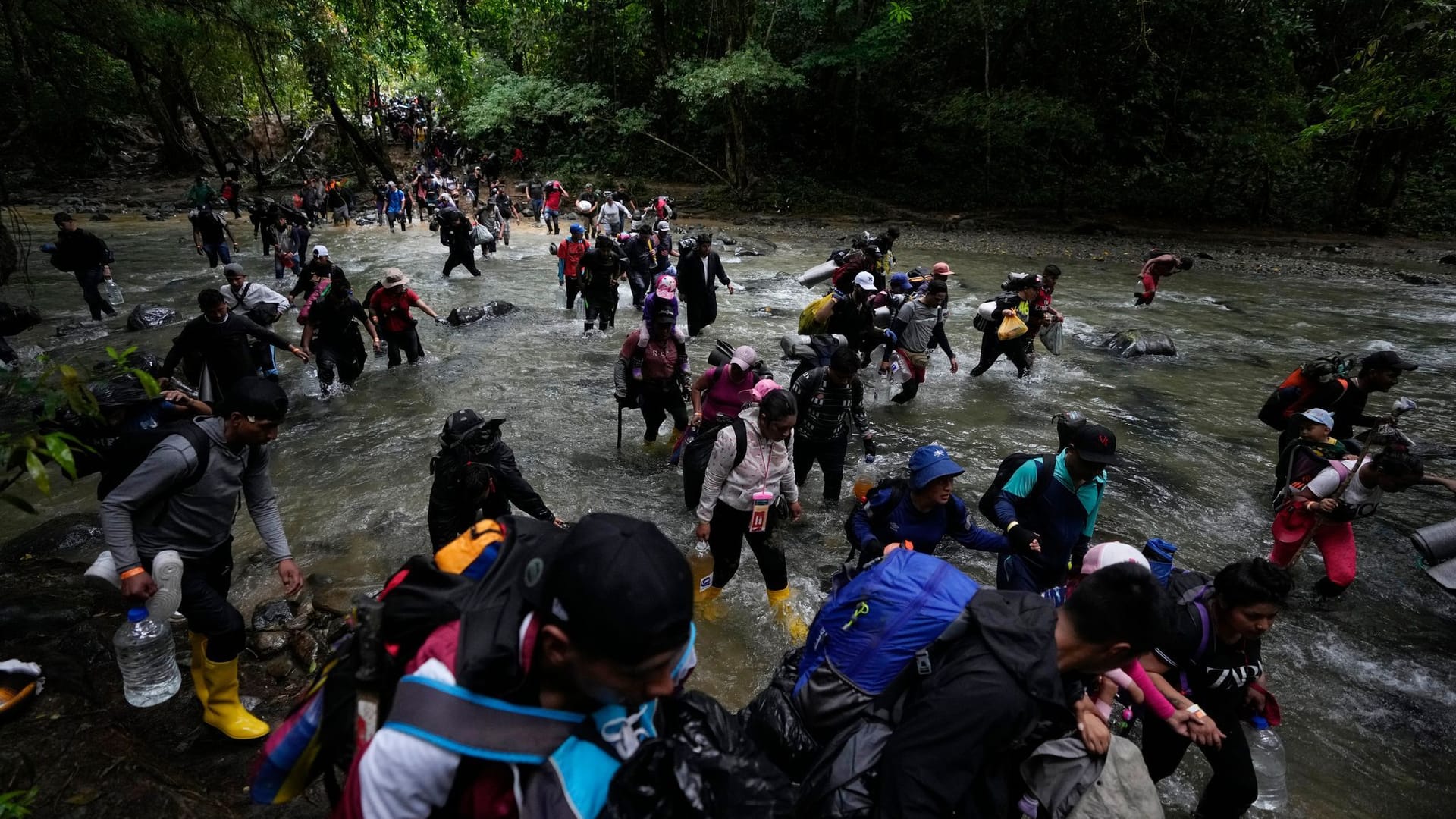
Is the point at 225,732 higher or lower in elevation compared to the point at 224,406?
lower

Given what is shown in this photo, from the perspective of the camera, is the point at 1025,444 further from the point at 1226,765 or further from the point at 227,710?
the point at 227,710

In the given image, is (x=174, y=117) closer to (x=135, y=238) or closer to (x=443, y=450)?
(x=135, y=238)

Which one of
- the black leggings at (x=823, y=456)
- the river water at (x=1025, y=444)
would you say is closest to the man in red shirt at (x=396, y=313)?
the river water at (x=1025, y=444)

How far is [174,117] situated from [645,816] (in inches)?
1412

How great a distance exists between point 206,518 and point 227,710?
1054mm

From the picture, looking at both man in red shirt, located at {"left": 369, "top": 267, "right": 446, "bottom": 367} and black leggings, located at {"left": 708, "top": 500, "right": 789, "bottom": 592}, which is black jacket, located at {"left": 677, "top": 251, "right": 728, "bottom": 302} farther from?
black leggings, located at {"left": 708, "top": 500, "right": 789, "bottom": 592}

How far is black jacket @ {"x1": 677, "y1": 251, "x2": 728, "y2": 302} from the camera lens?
10.1m

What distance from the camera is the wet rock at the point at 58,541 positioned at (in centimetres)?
527

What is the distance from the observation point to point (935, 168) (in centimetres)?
2783

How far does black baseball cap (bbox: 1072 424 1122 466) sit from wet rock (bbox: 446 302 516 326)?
1072 cm

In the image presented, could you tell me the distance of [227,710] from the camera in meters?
3.52

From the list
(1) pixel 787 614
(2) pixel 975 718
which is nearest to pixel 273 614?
(1) pixel 787 614

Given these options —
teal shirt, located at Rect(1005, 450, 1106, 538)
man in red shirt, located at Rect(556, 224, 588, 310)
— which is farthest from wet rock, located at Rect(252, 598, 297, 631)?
man in red shirt, located at Rect(556, 224, 588, 310)

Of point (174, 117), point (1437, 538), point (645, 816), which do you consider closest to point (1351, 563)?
point (1437, 538)
